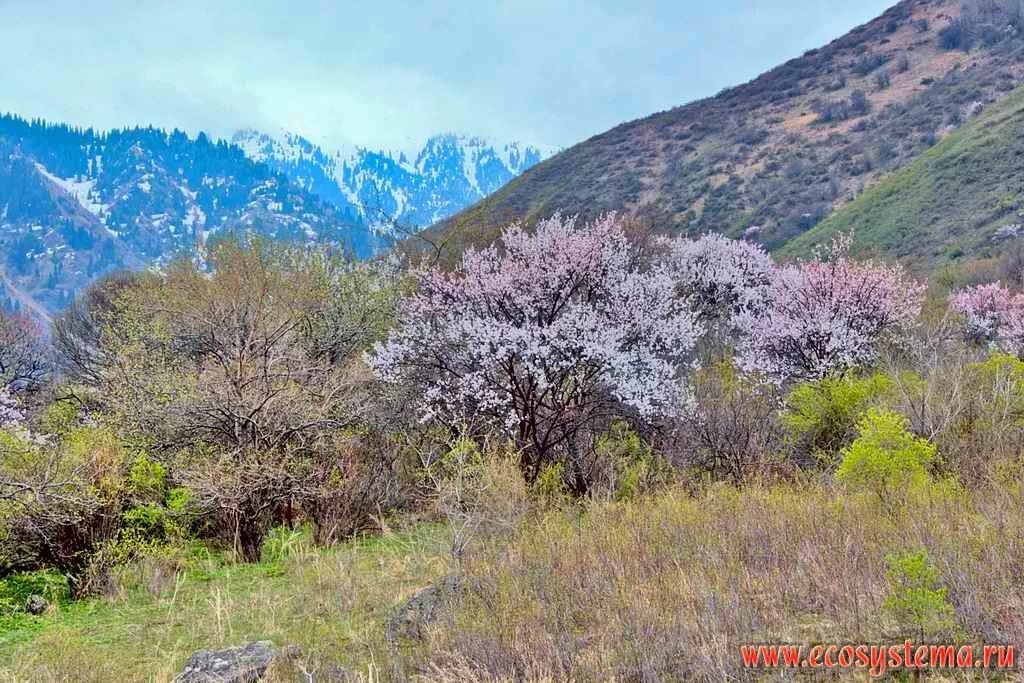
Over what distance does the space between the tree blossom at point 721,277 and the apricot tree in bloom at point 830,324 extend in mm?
4489

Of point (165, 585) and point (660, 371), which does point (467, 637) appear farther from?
point (660, 371)

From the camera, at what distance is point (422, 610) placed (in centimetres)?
494

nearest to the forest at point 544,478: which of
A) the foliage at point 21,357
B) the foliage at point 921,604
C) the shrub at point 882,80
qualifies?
the foliage at point 921,604

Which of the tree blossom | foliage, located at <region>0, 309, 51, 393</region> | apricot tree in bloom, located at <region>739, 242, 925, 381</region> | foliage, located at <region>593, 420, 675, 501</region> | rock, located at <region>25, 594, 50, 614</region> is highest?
foliage, located at <region>0, 309, 51, 393</region>

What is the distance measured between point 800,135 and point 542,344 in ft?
165

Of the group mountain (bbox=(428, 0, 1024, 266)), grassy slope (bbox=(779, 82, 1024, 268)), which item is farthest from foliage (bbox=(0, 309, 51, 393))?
grassy slope (bbox=(779, 82, 1024, 268))

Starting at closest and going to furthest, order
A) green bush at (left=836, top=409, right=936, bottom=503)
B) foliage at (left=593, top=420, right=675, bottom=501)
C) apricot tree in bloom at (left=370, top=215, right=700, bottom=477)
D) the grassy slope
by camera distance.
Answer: green bush at (left=836, top=409, right=936, bottom=503) → foliage at (left=593, top=420, right=675, bottom=501) → apricot tree in bloom at (left=370, top=215, right=700, bottom=477) → the grassy slope

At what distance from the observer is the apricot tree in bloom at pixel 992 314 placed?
15.7 metres

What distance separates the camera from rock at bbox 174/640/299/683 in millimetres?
4207

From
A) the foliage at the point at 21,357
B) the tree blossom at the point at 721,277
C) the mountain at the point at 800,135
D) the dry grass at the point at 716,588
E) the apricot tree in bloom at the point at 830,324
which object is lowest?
the dry grass at the point at 716,588

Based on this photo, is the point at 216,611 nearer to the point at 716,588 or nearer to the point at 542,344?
the point at 716,588

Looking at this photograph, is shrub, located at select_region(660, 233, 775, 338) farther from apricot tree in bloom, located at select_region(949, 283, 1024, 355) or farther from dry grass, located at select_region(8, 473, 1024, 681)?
dry grass, located at select_region(8, 473, 1024, 681)

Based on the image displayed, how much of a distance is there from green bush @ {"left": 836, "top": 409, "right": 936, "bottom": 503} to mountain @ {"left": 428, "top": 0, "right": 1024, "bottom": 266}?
98.7 feet

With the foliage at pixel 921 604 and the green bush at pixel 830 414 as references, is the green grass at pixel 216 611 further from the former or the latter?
the green bush at pixel 830 414
